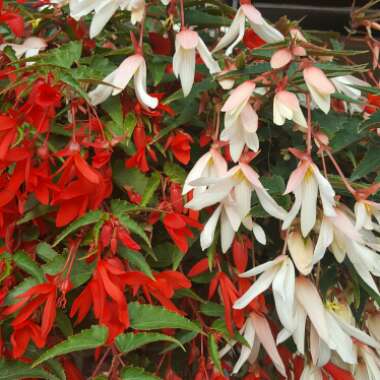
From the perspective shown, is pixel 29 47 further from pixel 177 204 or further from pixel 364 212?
pixel 364 212

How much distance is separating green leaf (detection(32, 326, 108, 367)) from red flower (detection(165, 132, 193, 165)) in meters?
0.19

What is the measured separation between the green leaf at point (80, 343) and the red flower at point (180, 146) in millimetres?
186

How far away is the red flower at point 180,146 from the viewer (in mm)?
581

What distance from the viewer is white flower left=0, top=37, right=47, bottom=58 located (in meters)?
0.61

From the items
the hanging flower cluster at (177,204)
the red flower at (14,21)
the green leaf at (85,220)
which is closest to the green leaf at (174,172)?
the hanging flower cluster at (177,204)

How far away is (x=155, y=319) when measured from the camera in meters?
0.51

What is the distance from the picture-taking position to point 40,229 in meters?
0.58

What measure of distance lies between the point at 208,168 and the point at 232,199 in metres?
0.05

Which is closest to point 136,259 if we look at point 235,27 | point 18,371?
point 18,371

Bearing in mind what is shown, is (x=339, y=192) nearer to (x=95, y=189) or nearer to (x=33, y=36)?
(x=95, y=189)

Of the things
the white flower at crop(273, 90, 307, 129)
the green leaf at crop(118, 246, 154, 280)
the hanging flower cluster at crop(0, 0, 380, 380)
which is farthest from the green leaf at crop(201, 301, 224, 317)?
the white flower at crop(273, 90, 307, 129)

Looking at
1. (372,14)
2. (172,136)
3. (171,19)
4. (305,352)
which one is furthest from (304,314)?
(372,14)

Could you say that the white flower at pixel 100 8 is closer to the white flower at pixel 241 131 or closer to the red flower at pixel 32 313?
the white flower at pixel 241 131

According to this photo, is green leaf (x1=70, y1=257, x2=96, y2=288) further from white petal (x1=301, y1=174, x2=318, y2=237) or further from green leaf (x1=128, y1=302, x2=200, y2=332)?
white petal (x1=301, y1=174, x2=318, y2=237)
